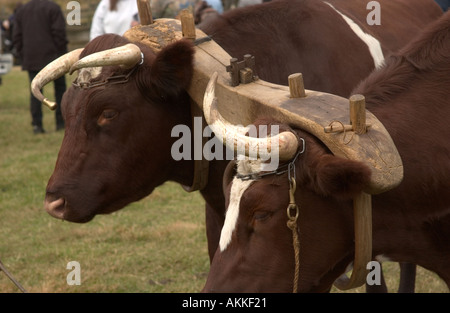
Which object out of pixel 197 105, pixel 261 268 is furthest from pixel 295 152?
pixel 197 105

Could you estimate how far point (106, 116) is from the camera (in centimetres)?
341

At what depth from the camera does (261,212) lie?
8.07ft

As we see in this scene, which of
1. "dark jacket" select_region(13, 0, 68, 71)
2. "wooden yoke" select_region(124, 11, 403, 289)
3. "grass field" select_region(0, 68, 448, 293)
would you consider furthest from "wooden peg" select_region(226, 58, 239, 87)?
"dark jacket" select_region(13, 0, 68, 71)

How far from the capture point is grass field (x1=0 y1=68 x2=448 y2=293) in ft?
17.2

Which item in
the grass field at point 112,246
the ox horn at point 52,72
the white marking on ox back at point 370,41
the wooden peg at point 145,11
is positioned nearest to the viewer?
the ox horn at point 52,72

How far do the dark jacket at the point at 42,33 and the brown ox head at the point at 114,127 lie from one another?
752cm

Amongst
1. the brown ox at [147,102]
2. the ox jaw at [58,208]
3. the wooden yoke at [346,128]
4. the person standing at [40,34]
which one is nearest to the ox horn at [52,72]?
the brown ox at [147,102]

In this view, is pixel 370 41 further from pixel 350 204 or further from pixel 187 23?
pixel 350 204

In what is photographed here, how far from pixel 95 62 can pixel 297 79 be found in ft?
3.37

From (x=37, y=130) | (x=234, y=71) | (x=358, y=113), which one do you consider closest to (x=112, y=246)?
(x=234, y=71)

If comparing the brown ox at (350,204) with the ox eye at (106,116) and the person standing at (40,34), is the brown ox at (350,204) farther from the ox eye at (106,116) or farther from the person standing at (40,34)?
the person standing at (40,34)

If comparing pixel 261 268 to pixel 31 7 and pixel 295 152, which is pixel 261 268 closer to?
pixel 295 152

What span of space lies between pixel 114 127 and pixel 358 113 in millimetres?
1330

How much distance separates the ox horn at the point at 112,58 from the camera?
3.31 metres
